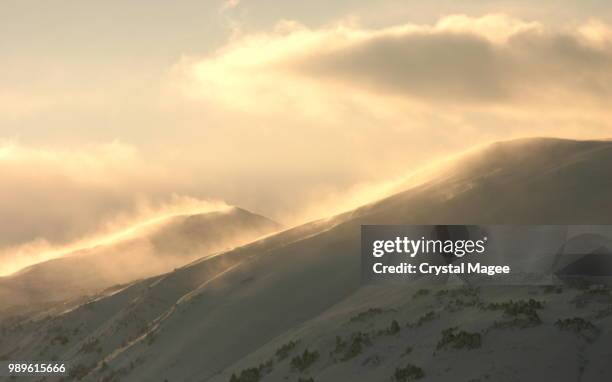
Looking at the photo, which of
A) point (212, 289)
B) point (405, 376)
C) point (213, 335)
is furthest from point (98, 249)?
point (405, 376)

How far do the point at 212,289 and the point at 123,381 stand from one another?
10.3 metres

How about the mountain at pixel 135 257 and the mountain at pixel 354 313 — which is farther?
the mountain at pixel 135 257

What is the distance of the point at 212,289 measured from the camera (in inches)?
1794

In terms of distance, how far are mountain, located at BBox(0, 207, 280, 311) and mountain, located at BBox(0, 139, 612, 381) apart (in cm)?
2253

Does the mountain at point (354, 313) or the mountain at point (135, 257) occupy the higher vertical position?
the mountain at point (135, 257)

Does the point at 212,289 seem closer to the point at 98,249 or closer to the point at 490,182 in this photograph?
the point at 490,182

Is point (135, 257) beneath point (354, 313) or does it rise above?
above

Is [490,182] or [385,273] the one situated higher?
[490,182]

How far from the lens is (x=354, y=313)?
3077 cm

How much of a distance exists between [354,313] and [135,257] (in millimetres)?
76839

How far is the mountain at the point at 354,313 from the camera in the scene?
21016 mm

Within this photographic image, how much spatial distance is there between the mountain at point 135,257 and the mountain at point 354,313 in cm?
2253

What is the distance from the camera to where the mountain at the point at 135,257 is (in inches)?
3300

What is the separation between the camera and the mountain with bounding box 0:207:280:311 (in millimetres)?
83812
